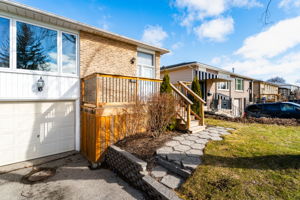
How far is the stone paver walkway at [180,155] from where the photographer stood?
2.96 meters

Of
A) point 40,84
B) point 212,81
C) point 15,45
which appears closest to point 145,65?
point 40,84

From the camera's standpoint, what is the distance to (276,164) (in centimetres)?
289

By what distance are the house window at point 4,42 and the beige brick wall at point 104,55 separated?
2.23 meters

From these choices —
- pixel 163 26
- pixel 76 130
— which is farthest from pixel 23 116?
pixel 163 26

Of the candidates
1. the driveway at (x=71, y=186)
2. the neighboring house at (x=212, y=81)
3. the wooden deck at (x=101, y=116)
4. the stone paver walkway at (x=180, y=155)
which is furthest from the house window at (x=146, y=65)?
the driveway at (x=71, y=186)

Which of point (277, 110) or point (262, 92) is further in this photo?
point (262, 92)

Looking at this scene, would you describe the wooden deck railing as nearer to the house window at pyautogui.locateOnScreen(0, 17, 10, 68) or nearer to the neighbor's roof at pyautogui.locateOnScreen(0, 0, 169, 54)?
the neighbor's roof at pyautogui.locateOnScreen(0, 0, 169, 54)

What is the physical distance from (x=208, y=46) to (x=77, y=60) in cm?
939

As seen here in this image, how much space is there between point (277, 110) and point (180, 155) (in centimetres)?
894

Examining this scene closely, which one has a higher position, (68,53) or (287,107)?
(68,53)

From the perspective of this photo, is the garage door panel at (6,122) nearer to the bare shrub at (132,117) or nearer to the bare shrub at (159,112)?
the bare shrub at (132,117)

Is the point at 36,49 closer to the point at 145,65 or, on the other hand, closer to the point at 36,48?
the point at 36,48

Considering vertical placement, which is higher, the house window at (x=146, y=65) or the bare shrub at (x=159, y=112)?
the house window at (x=146, y=65)

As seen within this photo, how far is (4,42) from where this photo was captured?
4.43 m
